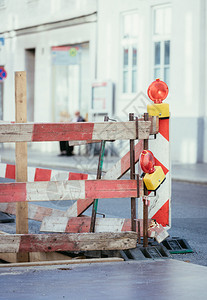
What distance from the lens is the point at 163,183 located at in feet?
21.1

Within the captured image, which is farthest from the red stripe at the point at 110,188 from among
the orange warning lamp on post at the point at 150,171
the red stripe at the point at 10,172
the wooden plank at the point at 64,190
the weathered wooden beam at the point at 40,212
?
the red stripe at the point at 10,172

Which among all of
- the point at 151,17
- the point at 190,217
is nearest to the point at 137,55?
the point at 151,17

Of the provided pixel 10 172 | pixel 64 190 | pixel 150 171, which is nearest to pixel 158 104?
pixel 150 171

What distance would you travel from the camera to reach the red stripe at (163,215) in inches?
253

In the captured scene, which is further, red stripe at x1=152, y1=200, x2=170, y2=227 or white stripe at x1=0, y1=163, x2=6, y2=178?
white stripe at x1=0, y1=163, x2=6, y2=178

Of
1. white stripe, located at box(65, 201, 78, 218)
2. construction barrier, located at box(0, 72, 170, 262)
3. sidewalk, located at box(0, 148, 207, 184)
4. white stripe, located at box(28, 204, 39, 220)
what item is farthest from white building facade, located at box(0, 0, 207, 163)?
construction barrier, located at box(0, 72, 170, 262)

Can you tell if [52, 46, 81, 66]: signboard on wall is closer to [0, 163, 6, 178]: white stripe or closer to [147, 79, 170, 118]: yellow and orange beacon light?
[0, 163, 6, 178]: white stripe

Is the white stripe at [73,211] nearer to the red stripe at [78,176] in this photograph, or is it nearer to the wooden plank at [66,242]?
the red stripe at [78,176]

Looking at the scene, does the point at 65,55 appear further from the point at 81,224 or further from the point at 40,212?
the point at 81,224

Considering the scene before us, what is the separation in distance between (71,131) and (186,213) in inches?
176

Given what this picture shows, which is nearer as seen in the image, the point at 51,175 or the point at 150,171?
the point at 150,171

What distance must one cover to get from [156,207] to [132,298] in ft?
6.37

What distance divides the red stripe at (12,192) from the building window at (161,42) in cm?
1505

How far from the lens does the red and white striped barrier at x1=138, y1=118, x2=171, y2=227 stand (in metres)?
6.33
